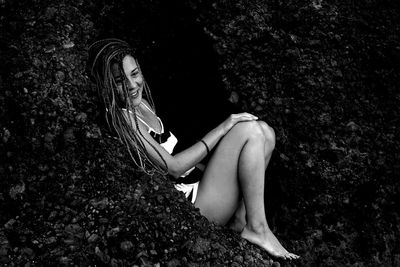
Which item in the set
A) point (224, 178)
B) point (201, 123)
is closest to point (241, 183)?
point (224, 178)

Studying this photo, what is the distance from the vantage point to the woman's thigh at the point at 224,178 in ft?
11.4

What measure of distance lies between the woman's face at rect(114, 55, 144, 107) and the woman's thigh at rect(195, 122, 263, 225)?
0.69 metres

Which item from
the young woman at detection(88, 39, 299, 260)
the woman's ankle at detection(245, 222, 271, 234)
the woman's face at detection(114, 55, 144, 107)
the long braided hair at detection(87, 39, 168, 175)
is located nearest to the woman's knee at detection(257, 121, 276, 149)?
the young woman at detection(88, 39, 299, 260)

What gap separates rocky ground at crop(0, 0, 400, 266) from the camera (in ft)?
9.71

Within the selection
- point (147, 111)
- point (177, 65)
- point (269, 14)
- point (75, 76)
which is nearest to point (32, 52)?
point (75, 76)

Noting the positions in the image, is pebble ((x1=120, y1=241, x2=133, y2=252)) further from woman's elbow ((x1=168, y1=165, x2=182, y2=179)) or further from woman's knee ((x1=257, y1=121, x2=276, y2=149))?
woman's knee ((x1=257, y1=121, x2=276, y2=149))

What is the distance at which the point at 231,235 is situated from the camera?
11.0ft

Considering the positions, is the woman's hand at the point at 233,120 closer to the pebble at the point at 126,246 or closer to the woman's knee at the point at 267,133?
the woman's knee at the point at 267,133

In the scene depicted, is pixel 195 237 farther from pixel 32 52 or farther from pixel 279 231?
pixel 32 52

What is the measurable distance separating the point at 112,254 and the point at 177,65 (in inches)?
73.4

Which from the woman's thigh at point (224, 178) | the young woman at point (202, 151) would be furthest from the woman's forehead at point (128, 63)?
the woman's thigh at point (224, 178)

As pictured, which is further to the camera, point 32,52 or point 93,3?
point 93,3

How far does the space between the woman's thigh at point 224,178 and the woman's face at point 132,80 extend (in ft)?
2.27

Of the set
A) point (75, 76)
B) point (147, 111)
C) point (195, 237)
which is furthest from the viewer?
point (147, 111)
